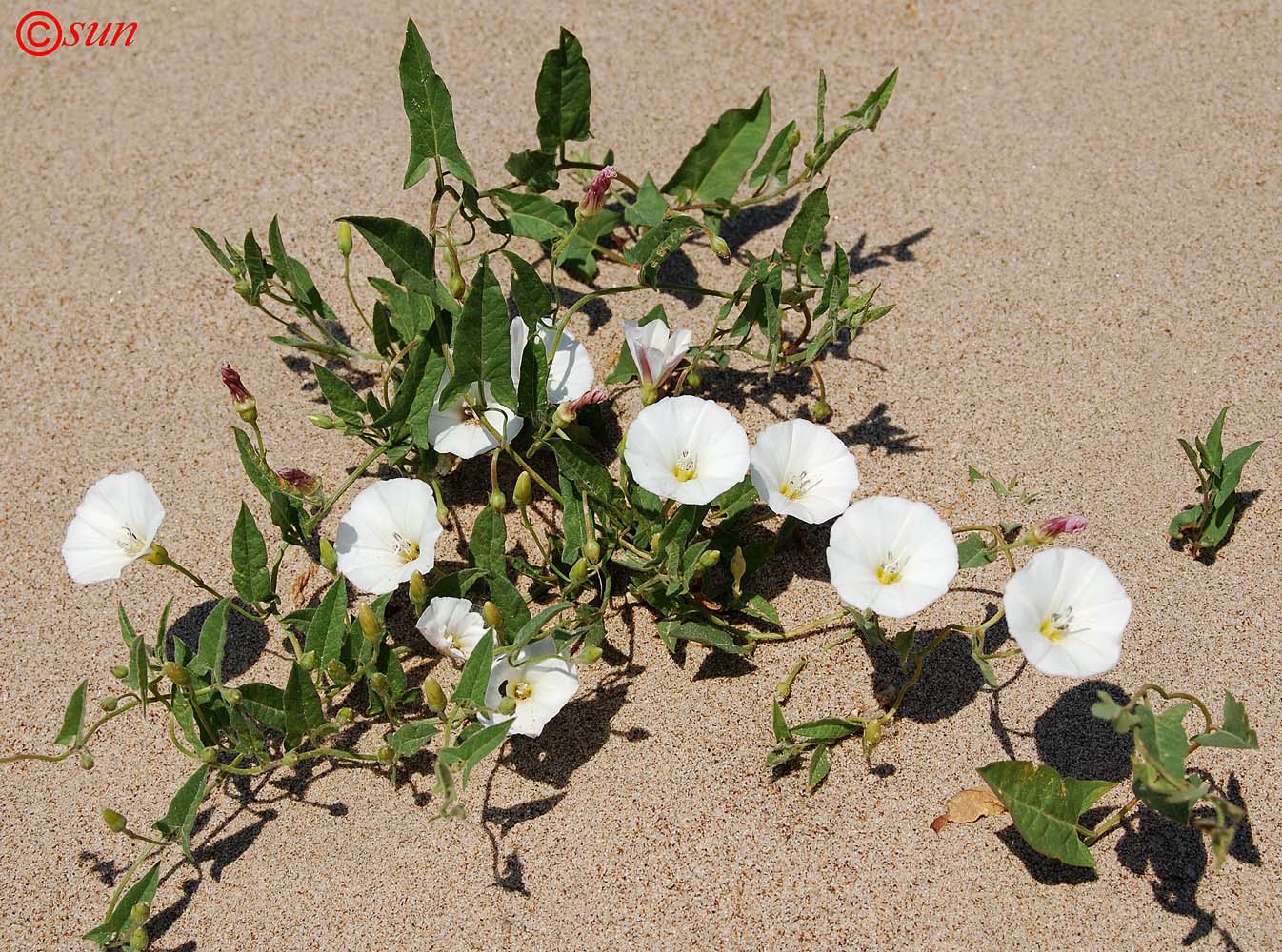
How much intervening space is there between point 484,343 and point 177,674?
72 cm

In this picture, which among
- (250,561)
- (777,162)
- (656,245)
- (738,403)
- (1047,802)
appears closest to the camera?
(1047,802)

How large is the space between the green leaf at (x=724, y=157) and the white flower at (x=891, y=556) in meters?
0.94

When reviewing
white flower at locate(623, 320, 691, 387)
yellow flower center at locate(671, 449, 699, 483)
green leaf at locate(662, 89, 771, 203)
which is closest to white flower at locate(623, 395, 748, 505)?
yellow flower center at locate(671, 449, 699, 483)

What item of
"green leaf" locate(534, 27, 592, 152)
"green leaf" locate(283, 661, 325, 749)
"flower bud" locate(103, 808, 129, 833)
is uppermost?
"green leaf" locate(534, 27, 592, 152)

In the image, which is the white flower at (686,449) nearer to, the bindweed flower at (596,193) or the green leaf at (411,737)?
the bindweed flower at (596,193)

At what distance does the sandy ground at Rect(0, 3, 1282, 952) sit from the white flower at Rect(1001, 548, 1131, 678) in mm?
256

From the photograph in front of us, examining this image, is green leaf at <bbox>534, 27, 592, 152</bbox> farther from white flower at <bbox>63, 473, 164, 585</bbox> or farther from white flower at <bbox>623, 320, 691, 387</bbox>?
white flower at <bbox>63, 473, 164, 585</bbox>

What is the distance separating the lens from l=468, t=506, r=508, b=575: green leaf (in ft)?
5.95

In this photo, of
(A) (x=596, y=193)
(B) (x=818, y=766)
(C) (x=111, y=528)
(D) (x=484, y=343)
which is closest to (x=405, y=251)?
(D) (x=484, y=343)

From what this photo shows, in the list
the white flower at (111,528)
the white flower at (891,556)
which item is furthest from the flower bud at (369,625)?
the white flower at (891,556)

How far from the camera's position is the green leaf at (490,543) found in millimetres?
1814

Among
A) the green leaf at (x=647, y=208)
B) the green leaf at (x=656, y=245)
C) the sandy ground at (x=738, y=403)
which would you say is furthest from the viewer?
the green leaf at (x=647, y=208)

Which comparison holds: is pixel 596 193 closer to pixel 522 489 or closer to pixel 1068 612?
pixel 522 489

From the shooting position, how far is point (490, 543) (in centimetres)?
183
